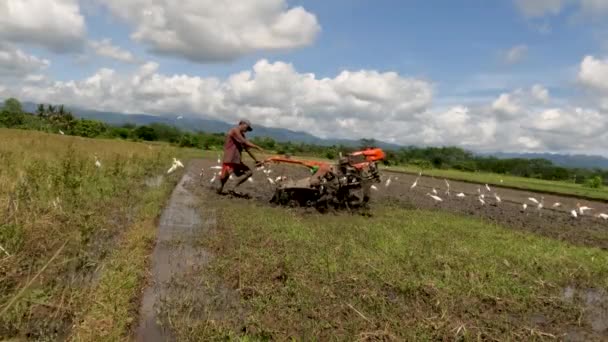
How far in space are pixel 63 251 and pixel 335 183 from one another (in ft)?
24.9

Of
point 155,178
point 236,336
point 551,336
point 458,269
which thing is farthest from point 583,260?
point 155,178

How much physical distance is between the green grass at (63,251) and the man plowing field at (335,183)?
12.0 feet

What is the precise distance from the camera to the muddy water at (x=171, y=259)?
495cm

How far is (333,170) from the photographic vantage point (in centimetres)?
1310

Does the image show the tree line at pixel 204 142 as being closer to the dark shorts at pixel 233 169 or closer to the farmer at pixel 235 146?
the dark shorts at pixel 233 169

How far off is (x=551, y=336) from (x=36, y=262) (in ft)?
19.2

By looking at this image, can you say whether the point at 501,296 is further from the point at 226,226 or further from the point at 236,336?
the point at 226,226

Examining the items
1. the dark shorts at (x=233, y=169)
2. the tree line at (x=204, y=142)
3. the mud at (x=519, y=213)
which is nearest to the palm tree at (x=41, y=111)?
Answer: the tree line at (x=204, y=142)

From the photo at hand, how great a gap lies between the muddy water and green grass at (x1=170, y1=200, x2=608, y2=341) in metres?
0.26

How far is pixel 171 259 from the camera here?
7371 millimetres

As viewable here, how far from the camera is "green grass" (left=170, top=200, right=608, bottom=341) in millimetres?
5156

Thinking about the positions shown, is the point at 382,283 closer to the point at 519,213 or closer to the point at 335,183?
the point at 335,183

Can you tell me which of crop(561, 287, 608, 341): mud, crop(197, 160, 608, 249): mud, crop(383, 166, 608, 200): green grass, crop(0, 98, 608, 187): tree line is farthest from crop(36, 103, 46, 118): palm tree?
crop(561, 287, 608, 341): mud

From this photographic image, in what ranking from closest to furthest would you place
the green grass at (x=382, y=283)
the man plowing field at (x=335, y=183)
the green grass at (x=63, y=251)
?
the green grass at (x=63, y=251)
the green grass at (x=382, y=283)
the man plowing field at (x=335, y=183)
